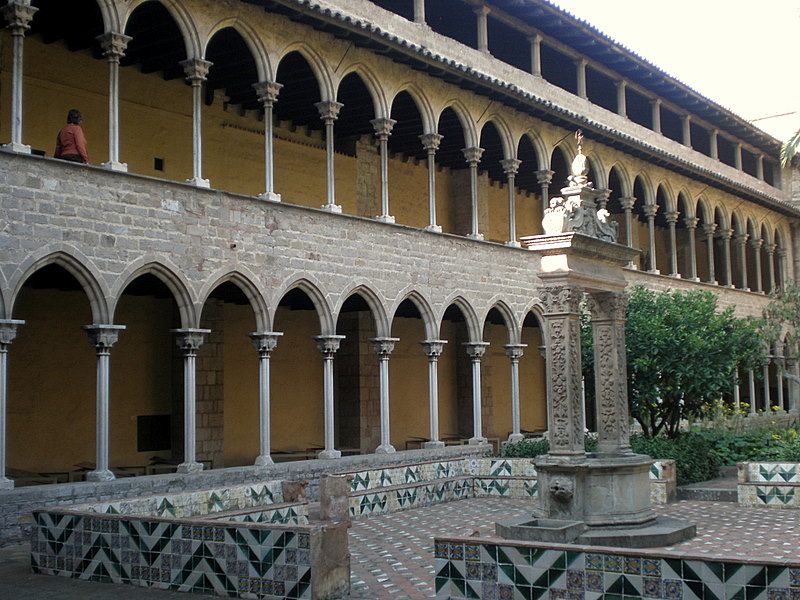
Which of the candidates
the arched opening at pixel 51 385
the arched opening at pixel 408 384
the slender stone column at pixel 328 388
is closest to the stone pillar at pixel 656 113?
the arched opening at pixel 408 384

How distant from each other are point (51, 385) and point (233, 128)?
6.09 m

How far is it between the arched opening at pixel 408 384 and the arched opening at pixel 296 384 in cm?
239

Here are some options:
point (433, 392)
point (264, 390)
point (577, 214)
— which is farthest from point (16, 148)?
point (433, 392)

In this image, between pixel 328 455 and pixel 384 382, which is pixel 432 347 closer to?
pixel 384 382

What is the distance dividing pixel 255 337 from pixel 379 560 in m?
6.40

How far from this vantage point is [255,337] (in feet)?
50.9

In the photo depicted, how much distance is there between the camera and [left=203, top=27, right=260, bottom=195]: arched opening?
690 inches

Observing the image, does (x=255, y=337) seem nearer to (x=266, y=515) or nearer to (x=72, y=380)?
(x=72, y=380)

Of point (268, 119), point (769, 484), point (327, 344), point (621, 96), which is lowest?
point (769, 484)

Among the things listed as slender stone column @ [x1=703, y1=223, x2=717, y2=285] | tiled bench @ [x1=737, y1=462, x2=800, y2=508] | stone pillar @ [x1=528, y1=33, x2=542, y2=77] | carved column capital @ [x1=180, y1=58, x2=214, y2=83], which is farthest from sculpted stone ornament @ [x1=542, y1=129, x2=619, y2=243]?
slender stone column @ [x1=703, y1=223, x2=717, y2=285]

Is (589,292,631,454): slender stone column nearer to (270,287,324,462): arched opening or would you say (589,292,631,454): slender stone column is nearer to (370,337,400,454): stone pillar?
(370,337,400,454): stone pillar

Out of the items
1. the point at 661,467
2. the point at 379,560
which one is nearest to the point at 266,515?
the point at 379,560

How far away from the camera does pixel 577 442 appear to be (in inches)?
408

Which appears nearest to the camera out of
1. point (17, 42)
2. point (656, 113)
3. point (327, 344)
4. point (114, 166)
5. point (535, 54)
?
point (17, 42)
